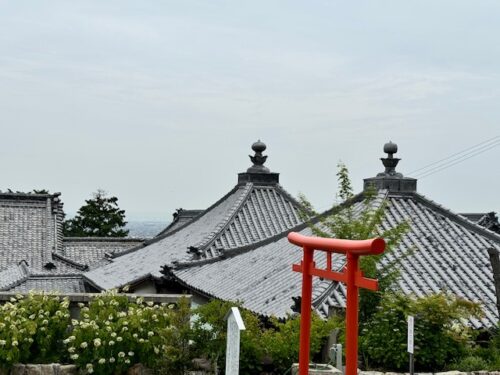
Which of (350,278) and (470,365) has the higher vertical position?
(350,278)

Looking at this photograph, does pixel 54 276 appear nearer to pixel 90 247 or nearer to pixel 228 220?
pixel 228 220

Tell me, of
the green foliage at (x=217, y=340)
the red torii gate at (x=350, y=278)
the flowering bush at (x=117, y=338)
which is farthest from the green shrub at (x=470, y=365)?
the flowering bush at (x=117, y=338)

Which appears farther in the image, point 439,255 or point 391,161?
point 391,161

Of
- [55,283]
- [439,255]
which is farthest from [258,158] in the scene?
[439,255]

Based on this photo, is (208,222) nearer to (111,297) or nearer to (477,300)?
(477,300)

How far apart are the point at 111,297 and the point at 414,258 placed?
6394mm

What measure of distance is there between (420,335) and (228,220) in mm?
13070

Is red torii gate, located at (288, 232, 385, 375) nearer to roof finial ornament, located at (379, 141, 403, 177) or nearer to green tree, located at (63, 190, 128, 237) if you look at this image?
roof finial ornament, located at (379, 141, 403, 177)

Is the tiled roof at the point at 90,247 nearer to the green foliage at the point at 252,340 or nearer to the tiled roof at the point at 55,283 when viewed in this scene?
the tiled roof at the point at 55,283

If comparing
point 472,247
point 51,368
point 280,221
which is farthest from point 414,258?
point 280,221

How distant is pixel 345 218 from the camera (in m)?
14.1

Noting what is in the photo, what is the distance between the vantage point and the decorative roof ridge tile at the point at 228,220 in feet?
73.2

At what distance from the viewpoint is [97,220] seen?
208ft

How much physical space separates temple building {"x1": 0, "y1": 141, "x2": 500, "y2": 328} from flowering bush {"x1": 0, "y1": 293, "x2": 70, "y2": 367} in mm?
3677
